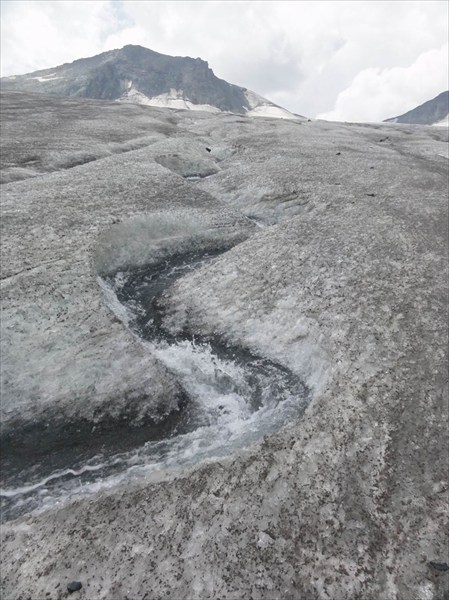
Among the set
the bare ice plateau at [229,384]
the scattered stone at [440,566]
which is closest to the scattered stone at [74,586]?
the bare ice plateau at [229,384]

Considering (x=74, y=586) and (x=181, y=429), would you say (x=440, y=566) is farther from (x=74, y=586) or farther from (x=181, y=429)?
(x=74, y=586)

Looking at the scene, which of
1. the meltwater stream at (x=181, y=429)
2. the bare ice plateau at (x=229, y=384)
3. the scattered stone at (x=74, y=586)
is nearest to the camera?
the scattered stone at (x=74, y=586)

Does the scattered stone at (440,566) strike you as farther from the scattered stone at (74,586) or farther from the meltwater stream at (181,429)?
the scattered stone at (74,586)

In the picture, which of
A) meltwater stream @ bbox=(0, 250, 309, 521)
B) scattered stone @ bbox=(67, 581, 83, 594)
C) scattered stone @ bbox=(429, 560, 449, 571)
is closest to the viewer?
scattered stone @ bbox=(67, 581, 83, 594)

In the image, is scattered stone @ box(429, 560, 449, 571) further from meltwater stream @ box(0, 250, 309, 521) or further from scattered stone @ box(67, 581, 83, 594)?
scattered stone @ box(67, 581, 83, 594)

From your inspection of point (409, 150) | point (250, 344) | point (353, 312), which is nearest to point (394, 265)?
point (353, 312)

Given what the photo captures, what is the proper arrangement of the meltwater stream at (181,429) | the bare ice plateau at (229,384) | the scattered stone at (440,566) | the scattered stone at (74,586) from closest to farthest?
the scattered stone at (74,586)
the scattered stone at (440,566)
the bare ice plateau at (229,384)
the meltwater stream at (181,429)

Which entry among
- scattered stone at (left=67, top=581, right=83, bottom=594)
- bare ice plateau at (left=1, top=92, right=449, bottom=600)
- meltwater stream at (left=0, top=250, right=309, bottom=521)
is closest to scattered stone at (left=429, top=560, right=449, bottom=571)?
bare ice plateau at (left=1, top=92, right=449, bottom=600)

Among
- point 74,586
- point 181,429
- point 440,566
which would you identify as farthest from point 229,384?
point 440,566
